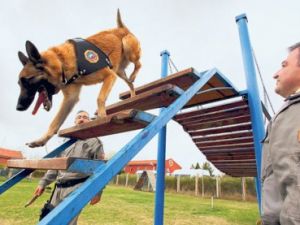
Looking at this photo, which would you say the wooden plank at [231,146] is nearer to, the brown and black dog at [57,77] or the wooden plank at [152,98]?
the wooden plank at [152,98]

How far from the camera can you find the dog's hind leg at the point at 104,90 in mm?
2580

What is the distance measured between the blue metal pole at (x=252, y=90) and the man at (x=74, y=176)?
2.00 meters

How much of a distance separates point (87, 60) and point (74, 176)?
1.34 m

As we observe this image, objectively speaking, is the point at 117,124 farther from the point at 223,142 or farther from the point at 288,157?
the point at 223,142

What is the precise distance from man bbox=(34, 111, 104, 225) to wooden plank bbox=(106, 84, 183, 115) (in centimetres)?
58

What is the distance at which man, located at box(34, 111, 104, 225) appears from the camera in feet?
9.61

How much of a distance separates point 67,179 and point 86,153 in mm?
385

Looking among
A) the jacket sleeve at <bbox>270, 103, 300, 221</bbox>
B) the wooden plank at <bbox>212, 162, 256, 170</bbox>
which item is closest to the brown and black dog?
the jacket sleeve at <bbox>270, 103, 300, 221</bbox>

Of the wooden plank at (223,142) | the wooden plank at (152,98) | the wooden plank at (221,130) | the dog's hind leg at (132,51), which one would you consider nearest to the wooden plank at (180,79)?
the dog's hind leg at (132,51)

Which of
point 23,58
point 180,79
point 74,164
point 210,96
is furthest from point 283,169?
point 210,96

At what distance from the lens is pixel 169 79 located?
10.3 feet

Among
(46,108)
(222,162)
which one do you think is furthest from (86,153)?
(222,162)

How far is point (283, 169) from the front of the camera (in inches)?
48.1

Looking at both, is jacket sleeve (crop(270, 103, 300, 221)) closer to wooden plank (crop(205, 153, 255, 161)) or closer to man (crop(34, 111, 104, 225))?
man (crop(34, 111, 104, 225))
